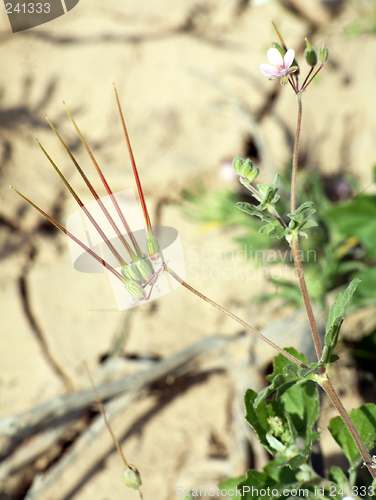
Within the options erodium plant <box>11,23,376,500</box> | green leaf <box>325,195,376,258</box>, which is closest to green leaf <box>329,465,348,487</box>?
erodium plant <box>11,23,376,500</box>

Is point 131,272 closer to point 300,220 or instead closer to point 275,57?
point 300,220

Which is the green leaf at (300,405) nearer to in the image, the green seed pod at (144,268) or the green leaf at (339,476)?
the green leaf at (339,476)

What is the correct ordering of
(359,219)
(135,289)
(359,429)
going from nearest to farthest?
(135,289)
(359,429)
(359,219)

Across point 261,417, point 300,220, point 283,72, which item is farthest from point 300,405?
point 283,72

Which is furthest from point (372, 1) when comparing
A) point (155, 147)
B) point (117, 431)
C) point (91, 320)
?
point (117, 431)

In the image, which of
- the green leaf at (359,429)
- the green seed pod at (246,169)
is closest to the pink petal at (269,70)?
the green seed pod at (246,169)

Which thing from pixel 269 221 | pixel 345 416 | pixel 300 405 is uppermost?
pixel 269 221
